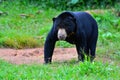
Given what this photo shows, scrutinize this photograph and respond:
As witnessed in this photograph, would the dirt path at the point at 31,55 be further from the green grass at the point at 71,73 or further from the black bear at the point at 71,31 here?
the green grass at the point at 71,73

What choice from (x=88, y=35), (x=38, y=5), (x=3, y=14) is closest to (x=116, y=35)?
(x=88, y=35)

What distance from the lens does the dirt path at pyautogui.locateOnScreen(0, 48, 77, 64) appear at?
9070mm

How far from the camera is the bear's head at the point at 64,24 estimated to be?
7881 millimetres

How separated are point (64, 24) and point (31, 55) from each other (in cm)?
213

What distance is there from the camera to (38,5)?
56.0 feet

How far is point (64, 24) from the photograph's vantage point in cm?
795

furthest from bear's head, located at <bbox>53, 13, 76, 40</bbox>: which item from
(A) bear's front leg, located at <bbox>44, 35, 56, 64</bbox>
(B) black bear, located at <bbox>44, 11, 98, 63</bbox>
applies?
(A) bear's front leg, located at <bbox>44, 35, 56, 64</bbox>

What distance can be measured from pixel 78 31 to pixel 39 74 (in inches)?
70.1

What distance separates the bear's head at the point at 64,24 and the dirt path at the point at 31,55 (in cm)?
114

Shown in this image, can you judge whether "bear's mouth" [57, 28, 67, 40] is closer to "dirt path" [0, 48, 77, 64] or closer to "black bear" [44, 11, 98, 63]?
"black bear" [44, 11, 98, 63]

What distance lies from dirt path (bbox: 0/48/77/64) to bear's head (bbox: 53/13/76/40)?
3.73 feet

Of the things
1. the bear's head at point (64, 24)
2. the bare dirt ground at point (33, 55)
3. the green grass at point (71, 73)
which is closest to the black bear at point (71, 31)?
the bear's head at point (64, 24)

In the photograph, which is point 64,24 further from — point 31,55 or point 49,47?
point 31,55

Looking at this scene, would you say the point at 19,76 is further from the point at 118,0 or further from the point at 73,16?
the point at 118,0
